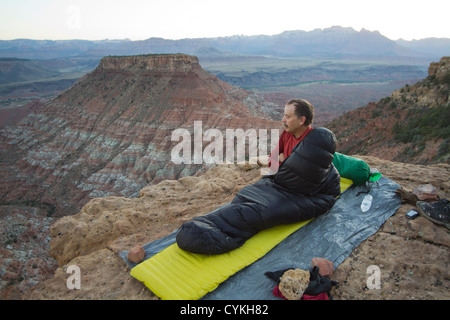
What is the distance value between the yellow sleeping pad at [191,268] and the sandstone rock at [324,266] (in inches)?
22.2

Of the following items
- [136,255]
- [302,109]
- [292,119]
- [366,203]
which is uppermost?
[302,109]

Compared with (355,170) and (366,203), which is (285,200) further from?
(355,170)

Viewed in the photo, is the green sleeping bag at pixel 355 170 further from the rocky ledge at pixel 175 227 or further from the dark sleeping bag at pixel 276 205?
the dark sleeping bag at pixel 276 205

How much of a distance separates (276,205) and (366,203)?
5.18ft

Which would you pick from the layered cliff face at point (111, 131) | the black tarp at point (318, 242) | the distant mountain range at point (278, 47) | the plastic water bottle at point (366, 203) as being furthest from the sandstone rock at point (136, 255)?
the distant mountain range at point (278, 47)

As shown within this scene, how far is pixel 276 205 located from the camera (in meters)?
3.37

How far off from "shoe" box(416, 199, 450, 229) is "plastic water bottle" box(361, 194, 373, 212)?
23.7 inches

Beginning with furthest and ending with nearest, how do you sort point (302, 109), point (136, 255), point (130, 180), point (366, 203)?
point (130, 180) < point (366, 203) < point (302, 109) < point (136, 255)

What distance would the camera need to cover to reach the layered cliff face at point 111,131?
2344 cm

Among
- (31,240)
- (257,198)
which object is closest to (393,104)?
(257,198)

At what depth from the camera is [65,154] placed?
91.0ft

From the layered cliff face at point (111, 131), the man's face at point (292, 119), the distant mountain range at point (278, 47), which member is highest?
the distant mountain range at point (278, 47)

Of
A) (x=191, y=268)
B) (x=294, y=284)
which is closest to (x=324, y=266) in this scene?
(x=294, y=284)
